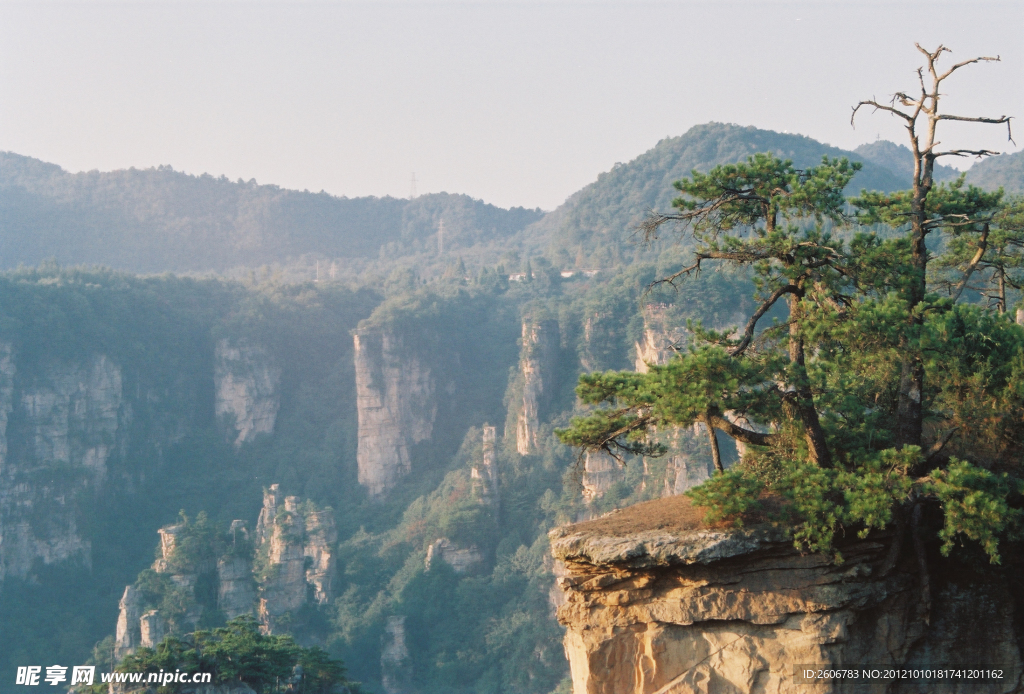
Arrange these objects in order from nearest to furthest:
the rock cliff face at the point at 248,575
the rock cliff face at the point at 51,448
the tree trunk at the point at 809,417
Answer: the tree trunk at the point at 809,417 → the rock cliff face at the point at 248,575 → the rock cliff face at the point at 51,448

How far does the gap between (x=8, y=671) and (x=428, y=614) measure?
17.3m

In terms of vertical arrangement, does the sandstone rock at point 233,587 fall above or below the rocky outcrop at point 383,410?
below

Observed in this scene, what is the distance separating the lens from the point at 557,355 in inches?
2328

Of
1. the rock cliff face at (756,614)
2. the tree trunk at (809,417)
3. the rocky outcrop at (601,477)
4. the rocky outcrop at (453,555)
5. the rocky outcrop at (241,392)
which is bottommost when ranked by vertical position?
the rocky outcrop at (453,555)

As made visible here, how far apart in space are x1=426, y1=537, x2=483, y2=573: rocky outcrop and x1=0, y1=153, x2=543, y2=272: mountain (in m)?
66.6

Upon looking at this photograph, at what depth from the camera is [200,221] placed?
11969 cm

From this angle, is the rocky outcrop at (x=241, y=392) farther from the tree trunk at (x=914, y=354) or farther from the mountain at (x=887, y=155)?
the mountain at (x=887, y=155)

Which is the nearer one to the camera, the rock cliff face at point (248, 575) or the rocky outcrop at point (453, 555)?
the rock cliff face at point (248, 575)

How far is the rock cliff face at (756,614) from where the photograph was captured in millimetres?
9258

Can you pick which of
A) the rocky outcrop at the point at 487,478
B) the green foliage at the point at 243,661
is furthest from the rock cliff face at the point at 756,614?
the rocky outcrop at the point at 487,478

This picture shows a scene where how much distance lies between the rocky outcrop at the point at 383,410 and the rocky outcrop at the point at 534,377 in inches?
361

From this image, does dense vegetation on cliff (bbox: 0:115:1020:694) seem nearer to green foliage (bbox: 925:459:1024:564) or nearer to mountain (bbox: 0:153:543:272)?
green foliage (bbox: 925:459:1024:564)

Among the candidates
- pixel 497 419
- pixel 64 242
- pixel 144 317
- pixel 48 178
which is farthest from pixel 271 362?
pixel 48 178

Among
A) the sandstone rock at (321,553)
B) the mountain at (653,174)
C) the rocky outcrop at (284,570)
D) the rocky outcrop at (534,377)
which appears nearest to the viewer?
the rocky outcrop at (284,570)
